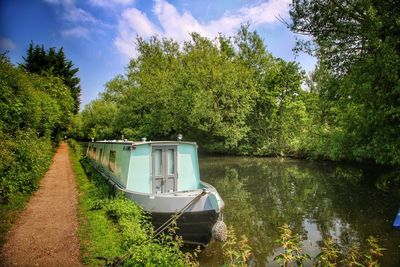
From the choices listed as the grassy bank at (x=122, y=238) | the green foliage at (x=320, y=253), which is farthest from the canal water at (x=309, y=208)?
the green foliage at (x=320, y=253)

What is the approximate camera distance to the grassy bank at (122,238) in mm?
5395

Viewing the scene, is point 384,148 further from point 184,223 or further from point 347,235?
point 184,223

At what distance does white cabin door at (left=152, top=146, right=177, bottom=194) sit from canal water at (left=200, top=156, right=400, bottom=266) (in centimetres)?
236

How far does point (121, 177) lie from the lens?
1059 centimetres

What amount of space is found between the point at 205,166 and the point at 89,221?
59.0ft

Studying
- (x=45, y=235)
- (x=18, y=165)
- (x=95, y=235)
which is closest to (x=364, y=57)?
(x=95, y=235)

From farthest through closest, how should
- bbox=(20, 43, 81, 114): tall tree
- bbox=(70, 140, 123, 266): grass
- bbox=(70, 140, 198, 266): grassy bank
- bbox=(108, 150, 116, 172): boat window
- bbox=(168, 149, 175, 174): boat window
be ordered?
bbox=(20, 43, 81, 114): tall tree → bbox=(108, 150, 116, 172): boat window → bbox=(168, 149, 175, 174): boat window → bbox=(70, 140, 123, 266): grass → bbox=(70, 140, 198, 266): grassy bank

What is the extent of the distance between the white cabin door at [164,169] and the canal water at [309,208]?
93.1 inches

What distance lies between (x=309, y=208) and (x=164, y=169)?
6.42 meters

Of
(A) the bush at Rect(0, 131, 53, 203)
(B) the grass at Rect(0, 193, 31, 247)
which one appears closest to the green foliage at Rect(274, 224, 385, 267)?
(B) the grass at Rect(0, 193, 31, 247)

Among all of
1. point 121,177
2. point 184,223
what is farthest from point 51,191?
point 184,223

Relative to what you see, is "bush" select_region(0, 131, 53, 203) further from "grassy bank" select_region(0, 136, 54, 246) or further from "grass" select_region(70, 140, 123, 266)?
Result: "grass" select_region(70, 140, 123, 266)

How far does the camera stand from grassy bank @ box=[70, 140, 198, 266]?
17.7ft

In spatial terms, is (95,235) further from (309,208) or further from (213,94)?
(213,94)
